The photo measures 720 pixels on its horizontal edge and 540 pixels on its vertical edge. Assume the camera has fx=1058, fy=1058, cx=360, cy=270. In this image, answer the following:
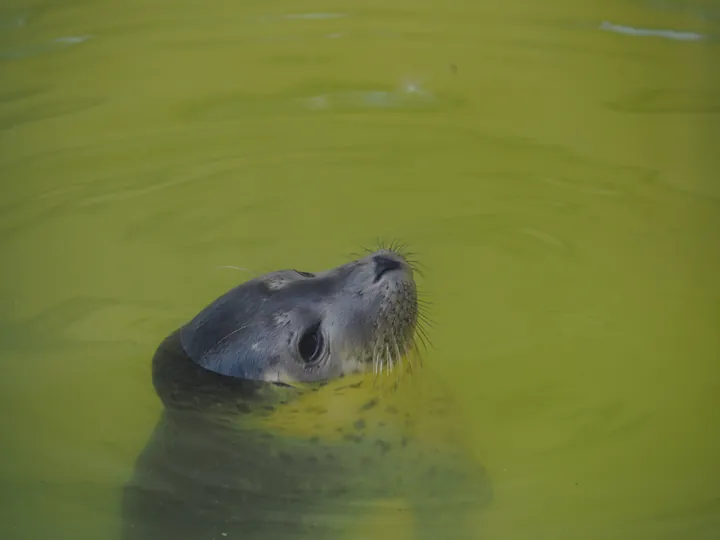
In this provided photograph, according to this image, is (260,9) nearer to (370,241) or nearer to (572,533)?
(370,241)

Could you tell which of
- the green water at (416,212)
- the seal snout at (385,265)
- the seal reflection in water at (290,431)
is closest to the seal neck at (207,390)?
the seal reflection in water at (290,431)

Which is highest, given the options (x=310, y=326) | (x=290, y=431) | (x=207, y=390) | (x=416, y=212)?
(x=310, y=326)

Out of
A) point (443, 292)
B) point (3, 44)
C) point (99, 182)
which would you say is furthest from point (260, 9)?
point (443, 292)

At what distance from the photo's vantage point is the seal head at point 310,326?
352 centimetres

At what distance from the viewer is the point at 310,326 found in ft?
11.8

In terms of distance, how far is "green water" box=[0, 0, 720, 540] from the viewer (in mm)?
3635

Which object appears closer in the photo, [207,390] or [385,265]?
[207,390]

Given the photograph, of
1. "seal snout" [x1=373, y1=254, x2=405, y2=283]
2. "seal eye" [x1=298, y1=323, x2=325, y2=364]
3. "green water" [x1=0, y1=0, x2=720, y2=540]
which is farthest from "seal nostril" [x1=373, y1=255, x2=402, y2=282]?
"green water" [x1=0, y1=0, x2=720, y2=540]

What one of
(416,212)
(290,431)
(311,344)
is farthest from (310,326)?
(416,212)

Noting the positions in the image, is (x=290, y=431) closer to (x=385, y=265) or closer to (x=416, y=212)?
(x=385, y=265)

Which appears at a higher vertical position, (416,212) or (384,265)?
(384,265)

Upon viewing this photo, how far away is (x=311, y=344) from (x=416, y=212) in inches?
61.3

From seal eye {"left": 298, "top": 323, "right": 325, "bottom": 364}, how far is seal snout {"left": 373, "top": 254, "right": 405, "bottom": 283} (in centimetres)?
Result: 28

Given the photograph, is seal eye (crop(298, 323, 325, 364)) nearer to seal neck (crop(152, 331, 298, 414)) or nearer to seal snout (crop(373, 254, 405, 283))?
seal neck (crop(152, 331, 298, 414))
